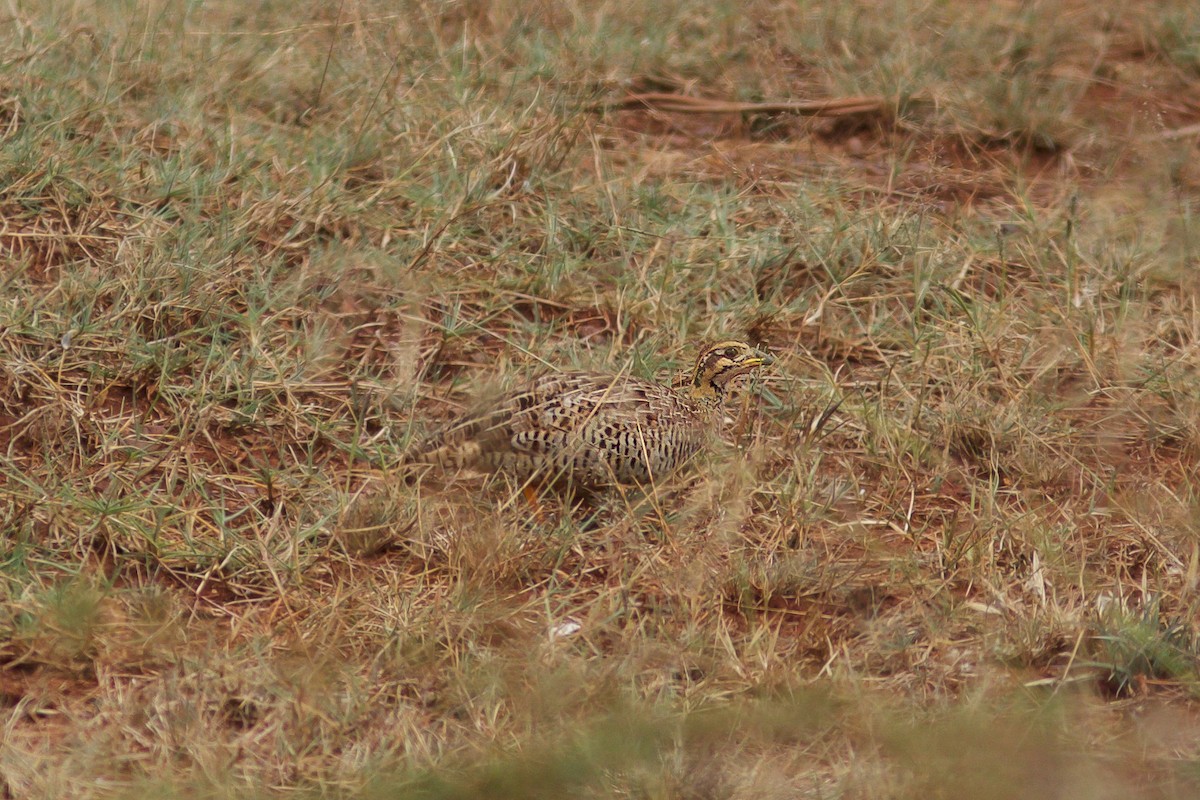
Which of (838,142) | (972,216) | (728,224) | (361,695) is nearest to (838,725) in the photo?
(361,695)

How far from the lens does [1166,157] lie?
6699 mm

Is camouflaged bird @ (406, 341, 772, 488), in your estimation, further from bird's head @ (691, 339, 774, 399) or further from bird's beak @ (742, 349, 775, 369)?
bird's beak @ (742, 349, 775, 369)

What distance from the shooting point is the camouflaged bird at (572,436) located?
15.8 feet

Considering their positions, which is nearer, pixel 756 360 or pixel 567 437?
pixel 567 437

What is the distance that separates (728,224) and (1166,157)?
212 cm

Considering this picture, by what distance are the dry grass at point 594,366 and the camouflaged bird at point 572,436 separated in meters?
0.15

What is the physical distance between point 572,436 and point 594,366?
75 cm

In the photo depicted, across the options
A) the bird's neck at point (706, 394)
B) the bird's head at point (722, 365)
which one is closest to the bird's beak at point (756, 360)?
the bird's head at point (722, 365)

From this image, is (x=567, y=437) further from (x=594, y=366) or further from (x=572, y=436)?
(x=594, y=366)

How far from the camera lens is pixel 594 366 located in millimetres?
5504

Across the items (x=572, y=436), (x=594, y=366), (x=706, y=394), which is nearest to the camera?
(x=572, y=436)

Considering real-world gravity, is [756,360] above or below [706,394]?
above

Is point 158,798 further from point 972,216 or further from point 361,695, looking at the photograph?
point 972,216

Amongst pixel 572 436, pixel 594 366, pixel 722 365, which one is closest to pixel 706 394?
pixel 722 365
